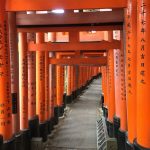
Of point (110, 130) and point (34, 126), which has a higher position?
point (34, 126)

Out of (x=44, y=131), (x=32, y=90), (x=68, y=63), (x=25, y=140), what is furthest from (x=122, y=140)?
(x=68, y=63)

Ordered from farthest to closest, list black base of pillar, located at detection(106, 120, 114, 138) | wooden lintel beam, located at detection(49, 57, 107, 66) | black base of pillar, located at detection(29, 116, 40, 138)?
wooden lintel beam, located at detection(49, 57, 107, 66) → black base of pillar, located at detection(106, 120, 114, 138) → black base of pillar, located at detection(29, 116, 40, 138)

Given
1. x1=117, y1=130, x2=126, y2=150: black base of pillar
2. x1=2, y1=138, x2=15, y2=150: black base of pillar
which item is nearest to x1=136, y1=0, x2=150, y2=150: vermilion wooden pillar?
x1=2, y1=138, x2=15, y2=150: black base of pillar

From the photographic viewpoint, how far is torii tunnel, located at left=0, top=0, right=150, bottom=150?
4.40 m

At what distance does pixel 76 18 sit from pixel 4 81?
2.03m

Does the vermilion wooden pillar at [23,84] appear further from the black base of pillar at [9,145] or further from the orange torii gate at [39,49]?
the black base of pillar at [9,145]

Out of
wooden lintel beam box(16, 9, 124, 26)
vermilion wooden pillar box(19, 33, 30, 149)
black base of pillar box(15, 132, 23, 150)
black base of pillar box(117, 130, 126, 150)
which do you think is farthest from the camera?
vermilion wooden pillar box(19, 33, 30, 149)

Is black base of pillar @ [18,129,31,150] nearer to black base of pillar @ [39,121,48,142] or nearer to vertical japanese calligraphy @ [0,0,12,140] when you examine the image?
black base of pillar @ [39,121,48,142]

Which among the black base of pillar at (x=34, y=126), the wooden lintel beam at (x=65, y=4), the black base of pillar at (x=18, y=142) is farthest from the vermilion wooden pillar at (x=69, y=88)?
the wooden lintel beam at (x=65, y=4)

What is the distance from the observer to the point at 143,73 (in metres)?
4.24

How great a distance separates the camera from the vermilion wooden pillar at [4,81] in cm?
583

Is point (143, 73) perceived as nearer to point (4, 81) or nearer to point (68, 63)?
point (4, 81)

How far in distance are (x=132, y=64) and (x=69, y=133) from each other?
826 centimetres

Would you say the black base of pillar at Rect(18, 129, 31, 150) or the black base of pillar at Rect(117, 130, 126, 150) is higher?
the black base of pillar at Rect(117, 130, 126, 150)
